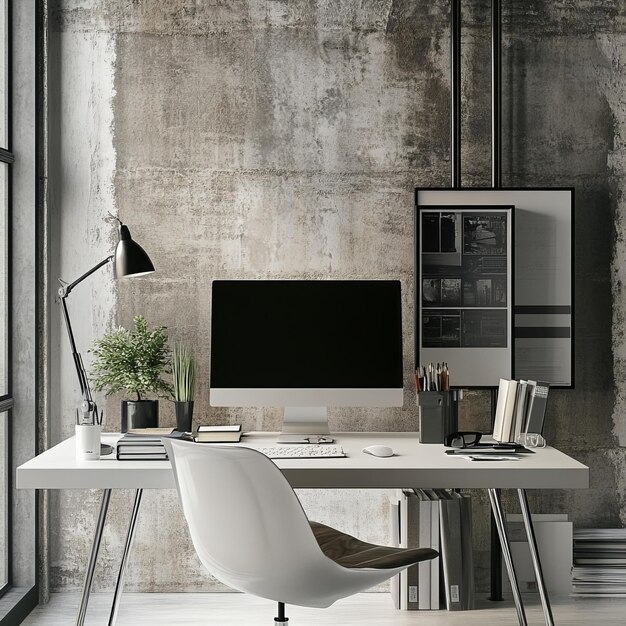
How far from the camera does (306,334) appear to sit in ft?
9.52

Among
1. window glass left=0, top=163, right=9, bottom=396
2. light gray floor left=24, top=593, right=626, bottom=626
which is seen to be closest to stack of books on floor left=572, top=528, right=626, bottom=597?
light gray floor left=24, top=593, right=626, bottom=626

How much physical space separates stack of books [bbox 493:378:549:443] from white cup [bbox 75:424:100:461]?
4.60ft

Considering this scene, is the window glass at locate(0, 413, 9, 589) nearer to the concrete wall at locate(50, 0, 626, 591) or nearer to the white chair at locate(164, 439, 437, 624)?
the concrete wall at locate(50, 0, 626, 591)

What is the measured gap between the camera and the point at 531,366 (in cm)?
322

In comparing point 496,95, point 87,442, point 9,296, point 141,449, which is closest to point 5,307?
point 9,296

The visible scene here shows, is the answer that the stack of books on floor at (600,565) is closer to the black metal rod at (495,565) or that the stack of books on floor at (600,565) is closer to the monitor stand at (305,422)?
the black metal rod at (495,565)

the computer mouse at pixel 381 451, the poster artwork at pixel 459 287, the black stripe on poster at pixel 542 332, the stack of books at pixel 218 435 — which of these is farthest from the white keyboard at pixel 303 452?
the black stripe on poster at pixel 542 332

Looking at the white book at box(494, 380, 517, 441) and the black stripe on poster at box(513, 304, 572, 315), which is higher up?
the black stripe on poster at box(513, 304, 572, 315)

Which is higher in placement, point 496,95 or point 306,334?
point 496,95

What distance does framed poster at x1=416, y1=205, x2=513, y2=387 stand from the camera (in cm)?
317

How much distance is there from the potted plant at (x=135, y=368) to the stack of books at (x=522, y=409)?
1285 millimetres

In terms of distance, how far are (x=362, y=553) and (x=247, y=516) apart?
534 mm

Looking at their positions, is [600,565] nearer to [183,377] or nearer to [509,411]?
[509,411]

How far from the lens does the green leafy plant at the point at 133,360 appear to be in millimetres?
2986
